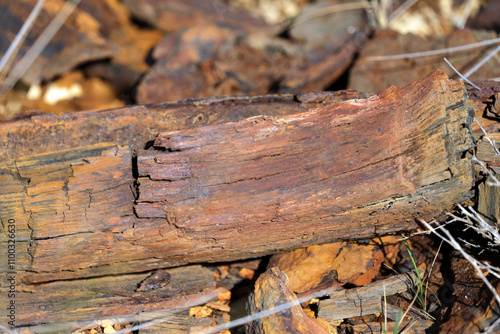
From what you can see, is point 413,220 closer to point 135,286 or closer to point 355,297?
point 355,297

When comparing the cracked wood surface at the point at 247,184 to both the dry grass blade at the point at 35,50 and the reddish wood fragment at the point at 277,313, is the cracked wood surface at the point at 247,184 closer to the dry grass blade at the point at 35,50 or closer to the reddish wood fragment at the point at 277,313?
the reddish wood fragment at the point at 277,313

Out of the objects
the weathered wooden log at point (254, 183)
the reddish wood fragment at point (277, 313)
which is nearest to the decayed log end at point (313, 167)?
the weathered wooden log at point (254, 183)

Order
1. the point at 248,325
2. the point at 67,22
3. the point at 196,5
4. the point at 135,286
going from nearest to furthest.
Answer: the point at 248,325 → the point at 135,286 → the point at 67,22 → the point at 196,5

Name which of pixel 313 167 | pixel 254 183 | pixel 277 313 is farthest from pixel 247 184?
pixel 277 313

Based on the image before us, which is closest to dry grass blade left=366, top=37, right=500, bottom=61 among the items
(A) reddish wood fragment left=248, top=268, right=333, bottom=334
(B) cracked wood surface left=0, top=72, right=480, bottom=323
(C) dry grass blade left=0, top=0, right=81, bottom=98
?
(B) cracked wood surface left=0, top=72, right=480, bottom=323

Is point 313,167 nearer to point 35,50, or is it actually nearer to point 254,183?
point 254,183

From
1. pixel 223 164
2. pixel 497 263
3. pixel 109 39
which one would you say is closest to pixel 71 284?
pixel 223 164

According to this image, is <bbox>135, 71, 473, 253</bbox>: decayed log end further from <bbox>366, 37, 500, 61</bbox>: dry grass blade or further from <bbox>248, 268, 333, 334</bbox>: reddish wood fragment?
<bbox>366, 37, 500, 61</bbox>: dry grass blade
